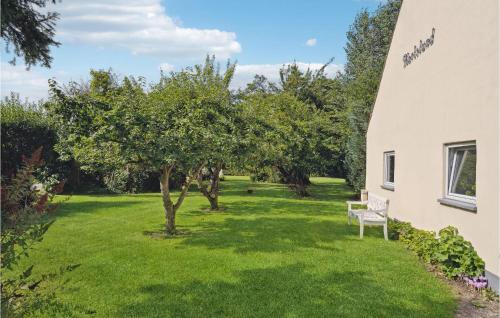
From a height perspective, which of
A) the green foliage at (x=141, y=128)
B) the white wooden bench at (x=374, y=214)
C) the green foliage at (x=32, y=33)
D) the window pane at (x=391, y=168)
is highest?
the green foliage at (x=32, y=33)

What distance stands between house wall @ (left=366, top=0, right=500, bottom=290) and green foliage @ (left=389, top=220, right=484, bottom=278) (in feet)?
0.57

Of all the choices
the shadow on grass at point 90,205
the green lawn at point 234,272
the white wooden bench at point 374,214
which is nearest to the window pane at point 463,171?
the green lawn at point 234,272

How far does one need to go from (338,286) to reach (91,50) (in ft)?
26.2

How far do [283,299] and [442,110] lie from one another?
19.1ft

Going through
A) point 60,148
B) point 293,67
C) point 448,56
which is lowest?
point 60,148

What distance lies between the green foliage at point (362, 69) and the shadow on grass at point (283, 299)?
15027mm

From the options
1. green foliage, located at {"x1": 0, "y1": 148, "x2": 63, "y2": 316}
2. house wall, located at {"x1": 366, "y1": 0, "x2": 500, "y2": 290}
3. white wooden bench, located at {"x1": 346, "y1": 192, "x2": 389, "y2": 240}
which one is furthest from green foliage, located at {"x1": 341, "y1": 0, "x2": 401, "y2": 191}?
green foliage, located at {"x1": 0, "y1": 148, "x2": 63, "y2": 316}

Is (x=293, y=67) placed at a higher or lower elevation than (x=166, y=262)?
higher

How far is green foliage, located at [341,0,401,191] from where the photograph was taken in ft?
70.6

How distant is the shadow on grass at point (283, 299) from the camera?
559 cm

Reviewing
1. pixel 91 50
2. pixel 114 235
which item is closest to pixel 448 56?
pixel 91 50

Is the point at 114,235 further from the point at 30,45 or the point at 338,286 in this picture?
the point at 338,286

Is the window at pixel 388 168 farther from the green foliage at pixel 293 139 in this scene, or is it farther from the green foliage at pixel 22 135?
the green foliage at pixel 22 135

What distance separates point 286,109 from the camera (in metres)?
23.8
